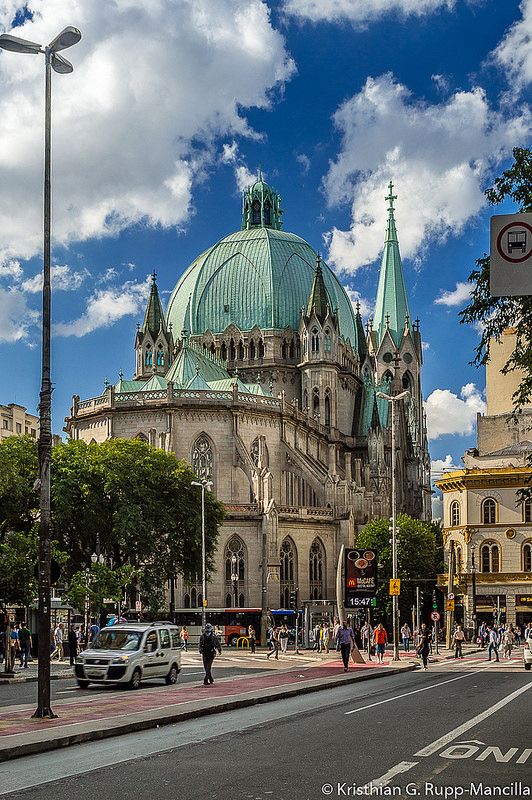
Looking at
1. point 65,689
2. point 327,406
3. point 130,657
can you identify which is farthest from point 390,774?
point 327,406

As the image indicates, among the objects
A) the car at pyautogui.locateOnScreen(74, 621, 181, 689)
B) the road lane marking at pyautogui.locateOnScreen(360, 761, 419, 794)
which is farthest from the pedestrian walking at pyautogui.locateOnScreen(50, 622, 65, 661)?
the road lane marking at pyautogui.locateOnScreen(360, 761, 419, 794)

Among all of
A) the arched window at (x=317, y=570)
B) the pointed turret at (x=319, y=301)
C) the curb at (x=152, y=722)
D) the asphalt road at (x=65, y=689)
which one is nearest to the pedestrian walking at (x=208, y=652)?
the asphalt road at (x=65, y=689)

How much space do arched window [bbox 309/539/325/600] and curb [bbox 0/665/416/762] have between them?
2082 inches

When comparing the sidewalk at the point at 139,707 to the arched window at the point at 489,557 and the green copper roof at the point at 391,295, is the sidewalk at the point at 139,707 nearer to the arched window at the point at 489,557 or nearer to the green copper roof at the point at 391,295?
the arched window at the point at 489,557

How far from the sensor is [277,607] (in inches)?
3159

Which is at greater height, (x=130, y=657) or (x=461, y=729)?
(x=130, y=657)

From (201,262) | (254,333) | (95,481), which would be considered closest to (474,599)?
(95,481)

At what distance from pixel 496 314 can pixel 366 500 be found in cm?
6923

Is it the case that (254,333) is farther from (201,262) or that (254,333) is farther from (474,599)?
(474,599)

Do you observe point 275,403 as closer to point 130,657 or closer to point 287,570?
point 287,570

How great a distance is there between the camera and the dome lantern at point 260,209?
12131 centimetres

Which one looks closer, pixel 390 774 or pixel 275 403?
pixel 390 774

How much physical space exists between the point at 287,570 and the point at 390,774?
2749 inches

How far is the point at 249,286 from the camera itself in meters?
112
